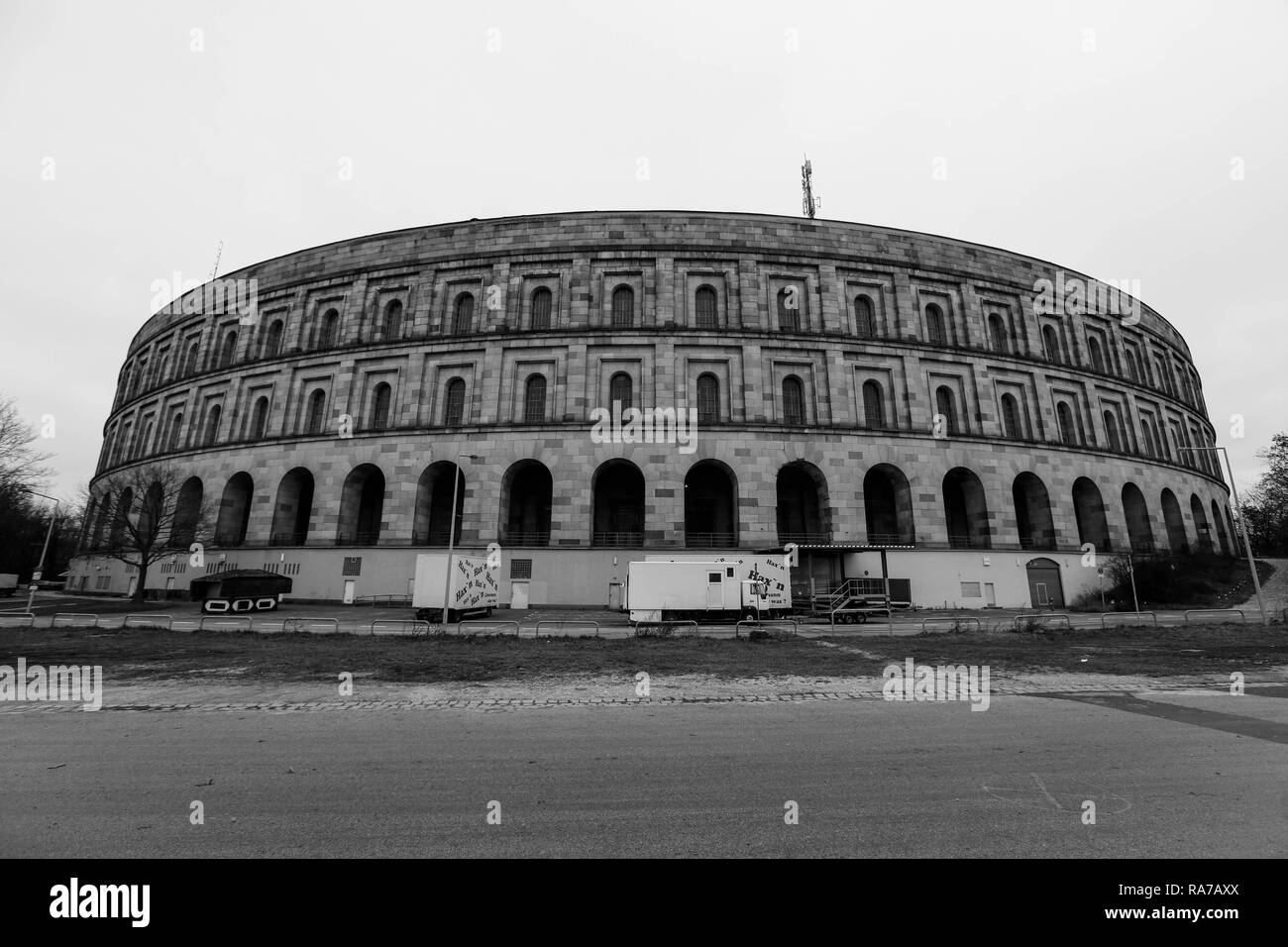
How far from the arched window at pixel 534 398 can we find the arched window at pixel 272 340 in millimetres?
21022

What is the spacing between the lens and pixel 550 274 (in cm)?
3778

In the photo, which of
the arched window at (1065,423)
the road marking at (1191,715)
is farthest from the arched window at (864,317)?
the road marking at (1191,715)

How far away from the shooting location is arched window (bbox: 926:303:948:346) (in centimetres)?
3888

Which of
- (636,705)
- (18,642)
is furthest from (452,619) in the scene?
(636,705)

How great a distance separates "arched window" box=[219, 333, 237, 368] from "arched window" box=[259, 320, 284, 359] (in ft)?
12.7

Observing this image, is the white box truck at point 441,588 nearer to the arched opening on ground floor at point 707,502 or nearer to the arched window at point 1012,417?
the arched opening on ground floor at point 707,502

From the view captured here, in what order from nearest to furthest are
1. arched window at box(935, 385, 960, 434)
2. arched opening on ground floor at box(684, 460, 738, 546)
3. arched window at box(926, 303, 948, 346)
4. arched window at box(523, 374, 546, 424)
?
arched window at box(523, 374, 546, 424) < arched opening on ground floor at box(684, 460, 738, 546) < arched window at box(935, 385, 960, 434) < arched window at box(926, 303, 948, 346)

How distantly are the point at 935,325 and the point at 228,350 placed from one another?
54.5m

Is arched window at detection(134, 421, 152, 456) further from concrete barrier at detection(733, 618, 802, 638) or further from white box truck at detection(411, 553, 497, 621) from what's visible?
concrete barrier at detection(733, 618, 802, 638)

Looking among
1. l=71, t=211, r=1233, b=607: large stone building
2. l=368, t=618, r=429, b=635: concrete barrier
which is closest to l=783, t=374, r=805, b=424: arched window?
l=71, t=211, r=1233, b=607: large stone building

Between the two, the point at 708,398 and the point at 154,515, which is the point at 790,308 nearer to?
the point at 708,398

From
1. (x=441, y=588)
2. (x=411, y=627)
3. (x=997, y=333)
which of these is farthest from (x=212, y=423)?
(x=997, y=333)

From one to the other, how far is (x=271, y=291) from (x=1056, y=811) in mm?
52609
